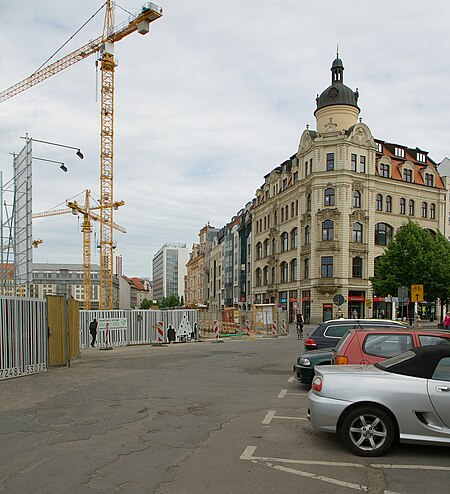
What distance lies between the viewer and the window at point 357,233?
57316mm

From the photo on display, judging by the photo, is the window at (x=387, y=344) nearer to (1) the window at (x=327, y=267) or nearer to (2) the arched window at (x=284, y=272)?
(1) the window at (x=327, y=267)

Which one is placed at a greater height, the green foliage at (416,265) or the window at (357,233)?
the window at (357,233)

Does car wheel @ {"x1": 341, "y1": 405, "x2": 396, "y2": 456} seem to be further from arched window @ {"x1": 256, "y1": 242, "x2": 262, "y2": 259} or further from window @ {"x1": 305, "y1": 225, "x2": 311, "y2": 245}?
arched window @ {"x1": 256, "y1": 242, "x2": 262, "y2": 259}

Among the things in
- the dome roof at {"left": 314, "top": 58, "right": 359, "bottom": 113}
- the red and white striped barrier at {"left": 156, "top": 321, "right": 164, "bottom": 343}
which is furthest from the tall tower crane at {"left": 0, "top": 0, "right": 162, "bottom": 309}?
the red and white striped barrier at {"left": 156, "top": 321, "right": 164, "bottom": 343}

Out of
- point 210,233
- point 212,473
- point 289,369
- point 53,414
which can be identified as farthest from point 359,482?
point 210,233

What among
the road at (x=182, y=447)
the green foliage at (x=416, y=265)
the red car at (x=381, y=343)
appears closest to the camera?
the road at (x=182, y=447)

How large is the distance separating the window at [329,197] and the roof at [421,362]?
168ft

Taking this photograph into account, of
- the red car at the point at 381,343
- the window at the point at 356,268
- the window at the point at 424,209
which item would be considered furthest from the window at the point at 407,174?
the red car at the point at 381,343

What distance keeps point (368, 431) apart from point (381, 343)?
2.68 meters

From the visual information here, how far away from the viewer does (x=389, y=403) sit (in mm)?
6359

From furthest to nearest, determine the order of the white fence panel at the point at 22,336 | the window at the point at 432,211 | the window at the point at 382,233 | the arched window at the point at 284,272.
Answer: the arched window at the point at 284,272 < the window at the point at 432,211 < the window at the point at 382,233 < the white fence panel at the point at 22,336

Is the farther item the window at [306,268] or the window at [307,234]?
the window at [306,268]

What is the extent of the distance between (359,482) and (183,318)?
26.4 metres

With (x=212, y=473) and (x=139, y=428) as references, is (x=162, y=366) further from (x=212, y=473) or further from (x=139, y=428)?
(x=212, y=473)
